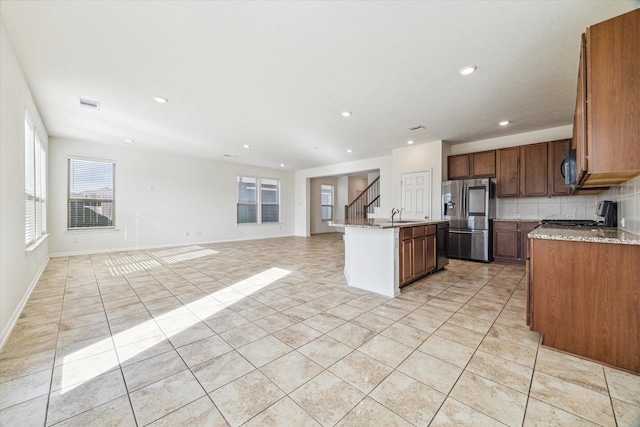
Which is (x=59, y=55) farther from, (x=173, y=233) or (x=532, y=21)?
(x=173, y=233)

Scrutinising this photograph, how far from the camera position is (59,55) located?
2.71 metres

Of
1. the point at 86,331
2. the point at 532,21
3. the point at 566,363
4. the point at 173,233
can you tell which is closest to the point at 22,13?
the point at 86,331

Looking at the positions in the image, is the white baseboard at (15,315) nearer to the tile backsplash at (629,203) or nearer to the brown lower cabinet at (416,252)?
the brown lower cabinet at (416,252)

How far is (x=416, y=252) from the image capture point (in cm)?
385

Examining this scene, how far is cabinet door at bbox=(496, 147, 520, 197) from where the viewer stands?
16.9 ft

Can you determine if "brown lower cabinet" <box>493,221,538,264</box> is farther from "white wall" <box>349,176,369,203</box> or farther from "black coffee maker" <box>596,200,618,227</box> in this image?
"white wall" <box>349,176,369,203</box>

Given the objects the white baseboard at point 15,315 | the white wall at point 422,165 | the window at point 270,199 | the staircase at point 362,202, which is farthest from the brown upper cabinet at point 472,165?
the white baseboard at point 15,315

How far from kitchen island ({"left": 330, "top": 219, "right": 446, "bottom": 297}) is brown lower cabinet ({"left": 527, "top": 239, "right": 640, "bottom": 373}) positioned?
144cm

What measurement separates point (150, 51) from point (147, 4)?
0.71 meters

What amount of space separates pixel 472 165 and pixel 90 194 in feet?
29.6

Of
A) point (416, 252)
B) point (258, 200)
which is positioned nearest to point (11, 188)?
point (416, 252)

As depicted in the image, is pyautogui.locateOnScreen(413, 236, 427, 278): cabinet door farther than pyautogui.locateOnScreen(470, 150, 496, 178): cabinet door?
No

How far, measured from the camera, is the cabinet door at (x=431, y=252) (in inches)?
165

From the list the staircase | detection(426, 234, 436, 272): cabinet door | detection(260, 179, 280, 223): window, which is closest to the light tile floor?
detection(426, 234, 436, 272): cabinet door
